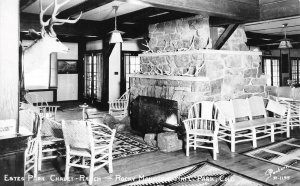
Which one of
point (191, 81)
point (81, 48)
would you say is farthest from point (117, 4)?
point (81, 48)

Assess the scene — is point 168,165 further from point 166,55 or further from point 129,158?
point 166,55

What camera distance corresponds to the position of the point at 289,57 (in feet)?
41.9

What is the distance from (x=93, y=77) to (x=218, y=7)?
6760 mm

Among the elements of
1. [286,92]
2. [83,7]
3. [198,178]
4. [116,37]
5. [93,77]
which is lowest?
[198,178]

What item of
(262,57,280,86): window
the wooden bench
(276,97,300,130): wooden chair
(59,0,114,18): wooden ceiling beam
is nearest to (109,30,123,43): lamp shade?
(59,0,114,18): wooden ceiling beam

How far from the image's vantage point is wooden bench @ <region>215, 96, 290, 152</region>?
15.4 ft

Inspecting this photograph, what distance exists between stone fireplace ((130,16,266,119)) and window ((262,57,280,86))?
7460mm

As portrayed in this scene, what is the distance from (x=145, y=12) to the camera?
5891mm

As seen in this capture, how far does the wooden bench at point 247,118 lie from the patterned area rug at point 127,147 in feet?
4.40

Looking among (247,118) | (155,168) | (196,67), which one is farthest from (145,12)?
(155,168)

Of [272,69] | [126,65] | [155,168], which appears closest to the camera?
[155,168]

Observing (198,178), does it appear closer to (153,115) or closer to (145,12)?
(153,115)

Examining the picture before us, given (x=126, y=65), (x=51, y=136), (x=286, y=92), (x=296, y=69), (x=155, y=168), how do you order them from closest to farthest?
(x=155, y=168), (x=51, y=136), (x=286, y=92), (x=126, y=65), (x=296, y=69)

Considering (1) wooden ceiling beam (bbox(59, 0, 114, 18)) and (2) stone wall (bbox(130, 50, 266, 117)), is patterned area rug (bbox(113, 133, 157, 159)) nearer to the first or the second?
(2) stone wall (bbox(130, 50, 266, 117))
